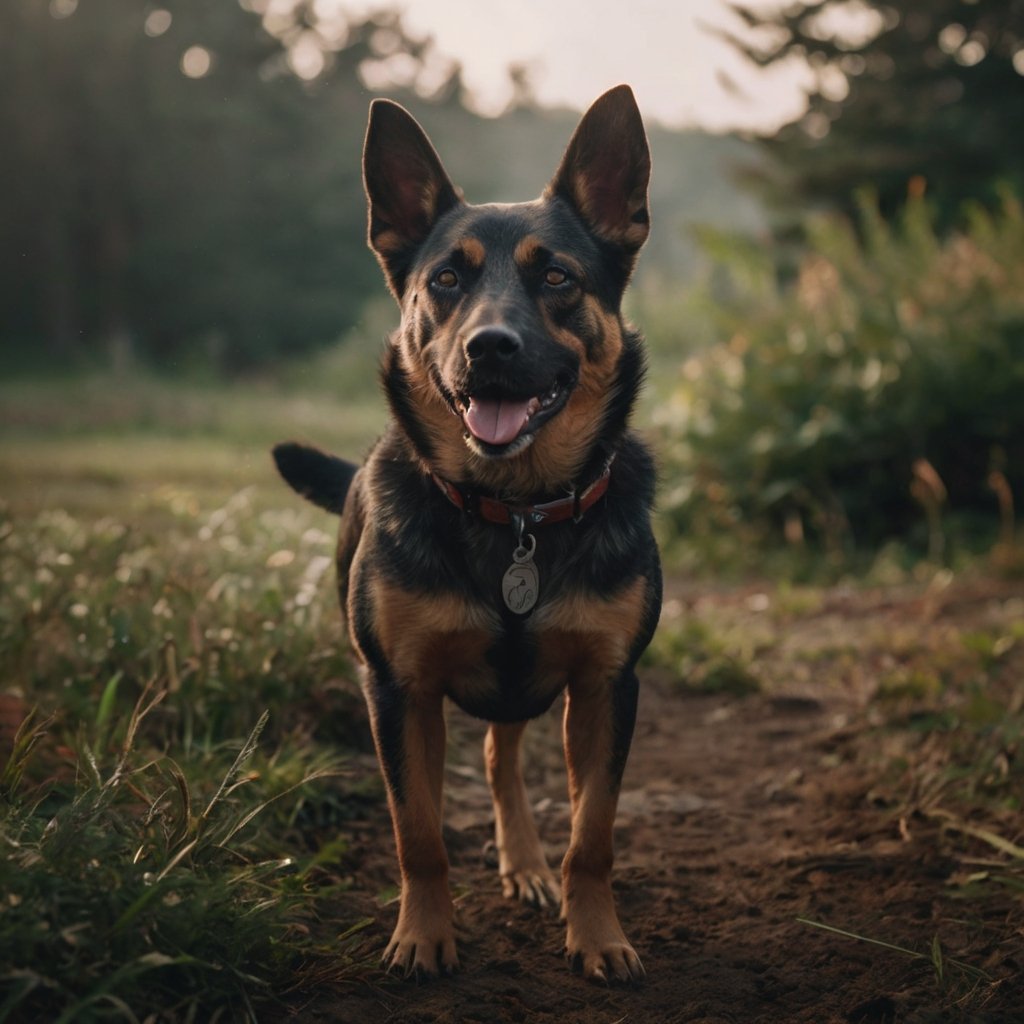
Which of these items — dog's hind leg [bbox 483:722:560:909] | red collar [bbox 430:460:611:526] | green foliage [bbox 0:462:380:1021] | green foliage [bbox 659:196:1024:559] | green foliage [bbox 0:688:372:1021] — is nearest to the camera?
green foliage [bbox 0:688:372:1021]

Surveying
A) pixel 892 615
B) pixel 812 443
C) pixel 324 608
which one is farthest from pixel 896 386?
Result: pixel 324 608

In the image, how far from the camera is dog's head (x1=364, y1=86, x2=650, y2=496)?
3.35m

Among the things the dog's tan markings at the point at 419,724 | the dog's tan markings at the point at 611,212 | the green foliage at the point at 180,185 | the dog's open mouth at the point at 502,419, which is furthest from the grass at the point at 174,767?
the green foliage at the point at 180,185

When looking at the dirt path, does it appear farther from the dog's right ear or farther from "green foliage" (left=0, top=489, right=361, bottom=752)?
the dog's right ear

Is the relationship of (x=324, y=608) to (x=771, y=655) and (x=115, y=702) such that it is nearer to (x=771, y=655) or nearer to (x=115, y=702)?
(x=115, y=702)

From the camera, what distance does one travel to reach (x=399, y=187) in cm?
397

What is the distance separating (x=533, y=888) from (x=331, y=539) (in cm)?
229

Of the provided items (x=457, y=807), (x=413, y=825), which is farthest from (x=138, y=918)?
(x=457, y=807)

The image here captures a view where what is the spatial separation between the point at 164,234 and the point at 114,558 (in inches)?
1102

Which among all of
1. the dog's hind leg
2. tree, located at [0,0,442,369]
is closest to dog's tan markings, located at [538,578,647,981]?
the dog's hind leg

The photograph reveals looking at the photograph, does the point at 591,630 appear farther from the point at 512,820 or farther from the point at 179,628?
the point at 179,628

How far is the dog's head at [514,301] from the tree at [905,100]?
1390 centimetres

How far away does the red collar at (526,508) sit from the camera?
3.46 m

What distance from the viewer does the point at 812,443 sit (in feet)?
29.5
